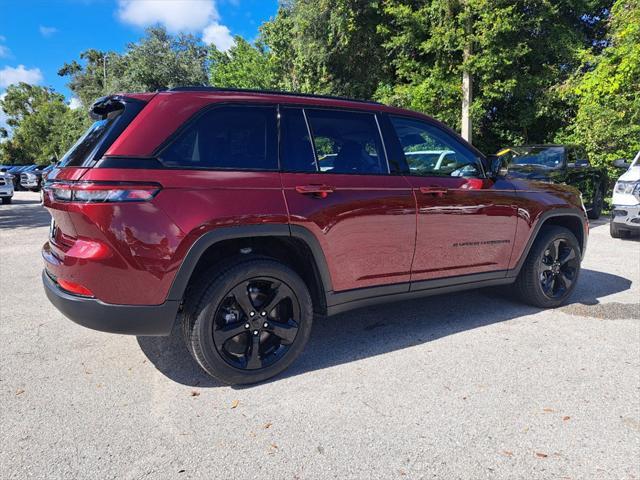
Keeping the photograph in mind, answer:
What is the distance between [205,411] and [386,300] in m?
1.53

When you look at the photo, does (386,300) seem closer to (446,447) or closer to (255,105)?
(446,447)

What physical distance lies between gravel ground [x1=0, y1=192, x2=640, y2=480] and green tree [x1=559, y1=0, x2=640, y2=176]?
10284mm

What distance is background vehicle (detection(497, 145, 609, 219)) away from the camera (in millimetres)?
9945

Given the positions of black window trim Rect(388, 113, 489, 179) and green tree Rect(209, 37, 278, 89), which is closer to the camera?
black window trim Rect(388, 113, 489, 179)

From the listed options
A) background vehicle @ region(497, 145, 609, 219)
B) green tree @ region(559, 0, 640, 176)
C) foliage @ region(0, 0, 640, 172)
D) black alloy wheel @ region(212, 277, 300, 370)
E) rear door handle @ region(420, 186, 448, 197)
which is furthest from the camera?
foliage @ region(0, 0, 640, 172)

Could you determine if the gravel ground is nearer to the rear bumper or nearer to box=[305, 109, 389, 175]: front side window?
the rear bumper

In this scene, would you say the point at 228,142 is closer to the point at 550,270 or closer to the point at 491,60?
the point at 550,270

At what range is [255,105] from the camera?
116 inches

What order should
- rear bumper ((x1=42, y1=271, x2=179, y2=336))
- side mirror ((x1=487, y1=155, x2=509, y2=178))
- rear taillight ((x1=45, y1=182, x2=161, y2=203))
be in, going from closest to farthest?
rear taillight ((x1=45, y1=182, x2=161, y2=203)) < rear bumper ((x1=42, y1=271, x2=179, y2=336)) < side mirror ((x1=487, y1=155, x2=509, y2=178))

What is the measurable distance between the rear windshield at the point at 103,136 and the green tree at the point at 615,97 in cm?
1321

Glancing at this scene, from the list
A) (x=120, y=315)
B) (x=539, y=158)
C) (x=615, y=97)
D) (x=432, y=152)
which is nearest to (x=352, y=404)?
(x=120, y=315)

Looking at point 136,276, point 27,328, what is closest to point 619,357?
point 136,276

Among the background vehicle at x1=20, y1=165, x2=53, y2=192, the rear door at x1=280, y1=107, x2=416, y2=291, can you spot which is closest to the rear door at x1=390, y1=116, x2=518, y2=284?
the rear door at x1=280, y1=107, x2=416, y2=291

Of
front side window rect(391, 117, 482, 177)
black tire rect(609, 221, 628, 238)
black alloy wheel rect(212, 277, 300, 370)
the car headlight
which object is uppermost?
front side window rect(391, 117, 482, 177)
